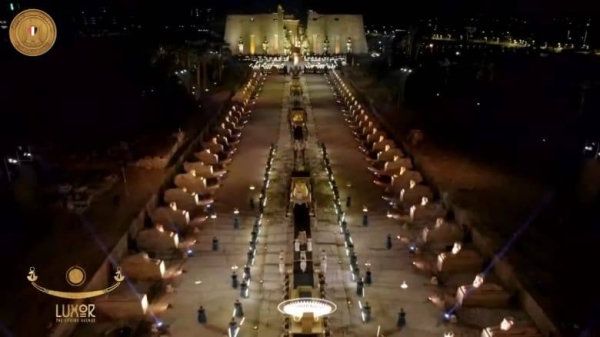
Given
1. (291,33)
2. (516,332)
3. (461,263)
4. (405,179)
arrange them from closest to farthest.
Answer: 1. (516,332)
2. (461,263)
3. (405,179)
4. (291,33)

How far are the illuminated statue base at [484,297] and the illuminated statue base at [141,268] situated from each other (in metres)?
7.57

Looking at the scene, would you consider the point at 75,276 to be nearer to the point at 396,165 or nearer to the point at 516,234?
the point at 516,234

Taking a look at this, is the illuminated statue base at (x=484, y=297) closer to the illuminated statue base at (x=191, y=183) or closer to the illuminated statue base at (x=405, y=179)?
the illuminated statue base at (x=405, y=179)

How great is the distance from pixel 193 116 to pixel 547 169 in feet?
65.6

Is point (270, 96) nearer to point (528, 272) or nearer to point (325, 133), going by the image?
point (325, 133)

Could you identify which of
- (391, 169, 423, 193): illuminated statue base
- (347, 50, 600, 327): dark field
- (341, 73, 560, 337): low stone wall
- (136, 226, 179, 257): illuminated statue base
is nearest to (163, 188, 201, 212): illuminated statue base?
(136, 226, 179, 257): illuminated statue base

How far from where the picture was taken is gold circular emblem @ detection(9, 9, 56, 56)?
1260cm

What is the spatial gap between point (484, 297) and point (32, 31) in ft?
38.8

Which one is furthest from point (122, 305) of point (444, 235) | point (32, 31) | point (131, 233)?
point (444, 235)

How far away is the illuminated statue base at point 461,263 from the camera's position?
15.3m

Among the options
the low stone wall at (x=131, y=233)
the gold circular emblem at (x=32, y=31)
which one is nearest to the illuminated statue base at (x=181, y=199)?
the low stone wall at (x=131, y=233)

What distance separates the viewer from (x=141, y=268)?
14.8 metres

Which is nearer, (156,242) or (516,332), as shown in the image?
(516,332)

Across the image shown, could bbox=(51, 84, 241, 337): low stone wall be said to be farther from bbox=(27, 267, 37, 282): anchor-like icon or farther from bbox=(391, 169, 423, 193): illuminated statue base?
bbox=(391, 169, 423, 193): illuminated statue base
